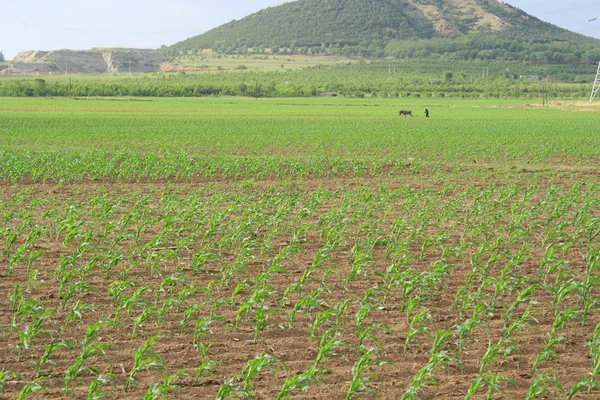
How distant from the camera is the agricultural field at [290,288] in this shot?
6.30 meters

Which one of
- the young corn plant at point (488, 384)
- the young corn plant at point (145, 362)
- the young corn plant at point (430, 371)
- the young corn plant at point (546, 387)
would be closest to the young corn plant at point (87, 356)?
the young corn plant at point (145, 362)

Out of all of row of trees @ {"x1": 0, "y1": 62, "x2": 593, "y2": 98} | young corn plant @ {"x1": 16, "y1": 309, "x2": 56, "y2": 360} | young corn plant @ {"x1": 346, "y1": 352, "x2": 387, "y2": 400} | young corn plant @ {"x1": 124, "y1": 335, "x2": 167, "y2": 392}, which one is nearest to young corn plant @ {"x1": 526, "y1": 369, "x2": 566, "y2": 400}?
young corn plant @ {"x1": 346, "y1": 352, "x2": 387, "y2": 400}

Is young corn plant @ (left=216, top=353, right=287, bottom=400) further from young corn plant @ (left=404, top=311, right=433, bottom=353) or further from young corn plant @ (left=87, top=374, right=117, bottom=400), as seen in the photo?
young corn plant @ (left=404, top=311, right=433, bottom=353)

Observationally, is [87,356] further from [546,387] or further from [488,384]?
[546,387]

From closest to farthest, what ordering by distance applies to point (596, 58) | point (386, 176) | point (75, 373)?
point (75, 373) → point (386, 176) → point (596, 58)

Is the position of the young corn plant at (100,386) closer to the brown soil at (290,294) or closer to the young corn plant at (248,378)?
the brown soil at (290,294)

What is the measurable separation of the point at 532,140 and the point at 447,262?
2484cm

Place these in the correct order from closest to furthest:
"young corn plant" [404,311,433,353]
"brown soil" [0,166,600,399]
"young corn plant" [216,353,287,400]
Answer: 1. "young corn plant" [216,353,287,400]
2. "brown soil" [0,166,600,399]
3. "young corn plant" [404,311,433,353]

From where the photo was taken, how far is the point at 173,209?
44.5ft

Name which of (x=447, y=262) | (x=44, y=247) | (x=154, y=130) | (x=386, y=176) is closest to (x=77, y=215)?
(x=44, y=247)

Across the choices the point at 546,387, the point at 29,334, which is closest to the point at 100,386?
the point at 29,334

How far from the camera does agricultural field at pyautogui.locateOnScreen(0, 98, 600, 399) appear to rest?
630 cm

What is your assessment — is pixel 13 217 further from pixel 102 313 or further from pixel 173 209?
pixel 102 313

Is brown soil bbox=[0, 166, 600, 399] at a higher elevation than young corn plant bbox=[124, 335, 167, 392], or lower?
lower
